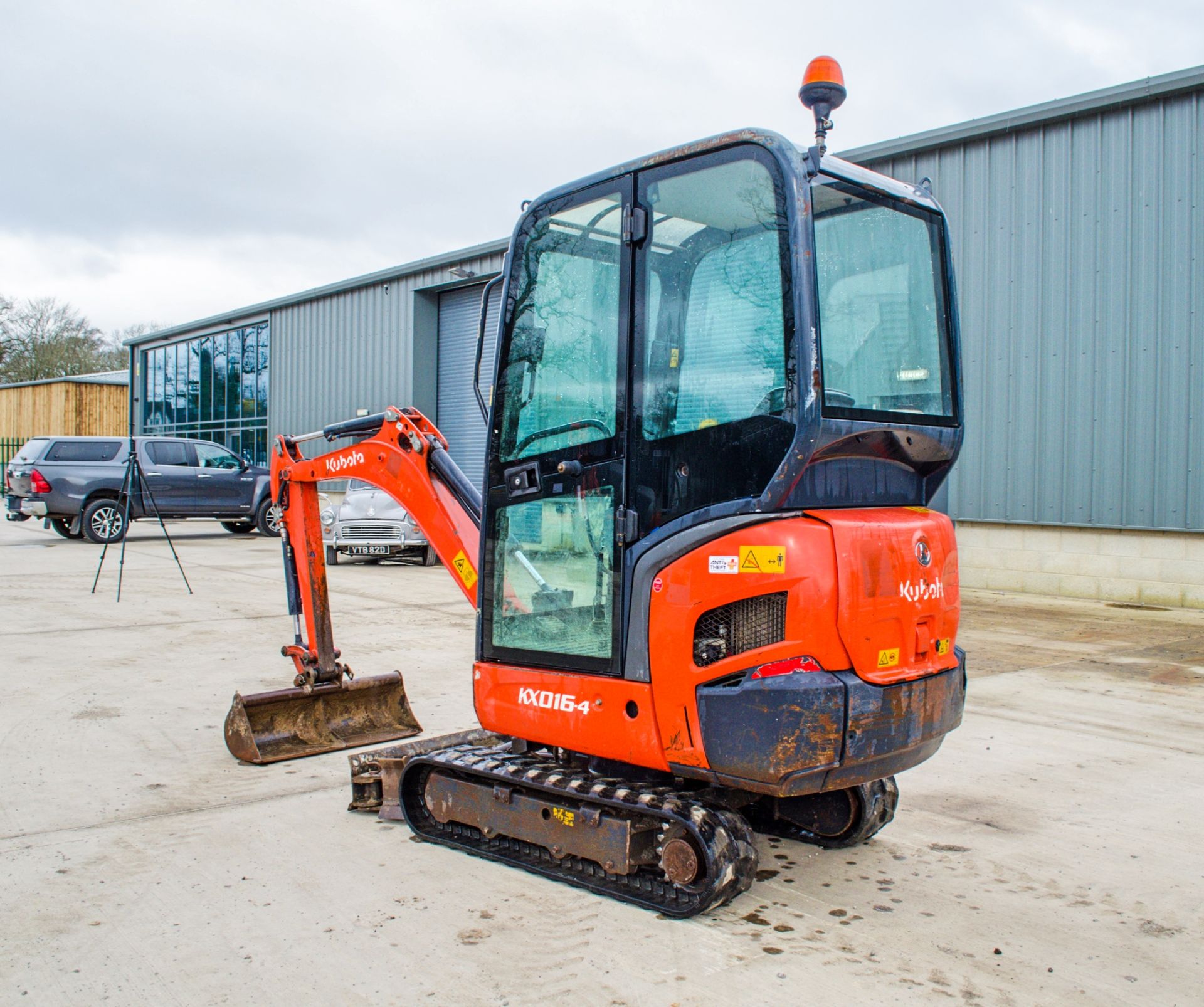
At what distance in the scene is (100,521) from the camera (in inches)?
769

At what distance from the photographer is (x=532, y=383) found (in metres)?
4.24

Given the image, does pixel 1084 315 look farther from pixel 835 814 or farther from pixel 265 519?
pixel 265 519

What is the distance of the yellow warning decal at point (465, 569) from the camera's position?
16.2ft

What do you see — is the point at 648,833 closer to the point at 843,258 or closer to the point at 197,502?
the point at 843,258

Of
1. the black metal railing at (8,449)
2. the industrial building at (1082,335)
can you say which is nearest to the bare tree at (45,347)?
the black metal railing at (8,449)

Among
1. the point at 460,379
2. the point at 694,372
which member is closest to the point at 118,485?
the point at 460,379

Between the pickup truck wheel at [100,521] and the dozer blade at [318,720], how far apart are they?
47.7ft

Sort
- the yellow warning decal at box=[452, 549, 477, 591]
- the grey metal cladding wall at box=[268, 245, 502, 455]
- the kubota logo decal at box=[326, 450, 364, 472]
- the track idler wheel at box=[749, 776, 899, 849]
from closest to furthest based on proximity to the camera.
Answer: the track idler wheel at box=[749, 776, 899, 849], the yellow warning decal at box=[452, 549, 477, 591], the kubota logo decal at box=[326, 450, 364, 472], the grey metal cladding wall at box=[268, 245, 502, 455]

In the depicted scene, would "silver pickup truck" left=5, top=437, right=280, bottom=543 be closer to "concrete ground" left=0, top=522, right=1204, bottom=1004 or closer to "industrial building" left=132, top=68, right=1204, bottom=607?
"industrial building" left=132, top=68, right=1204, bottom=607

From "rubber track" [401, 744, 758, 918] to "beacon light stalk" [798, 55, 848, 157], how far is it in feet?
7.59

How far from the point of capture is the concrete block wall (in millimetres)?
12367

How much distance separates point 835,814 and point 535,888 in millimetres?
1305

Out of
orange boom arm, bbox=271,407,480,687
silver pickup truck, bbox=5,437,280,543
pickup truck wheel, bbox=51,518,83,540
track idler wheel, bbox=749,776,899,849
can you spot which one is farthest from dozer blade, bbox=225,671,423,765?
pickup truck wheel, bbox=51,518,83,540

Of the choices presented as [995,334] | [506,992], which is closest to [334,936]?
[506,992]
